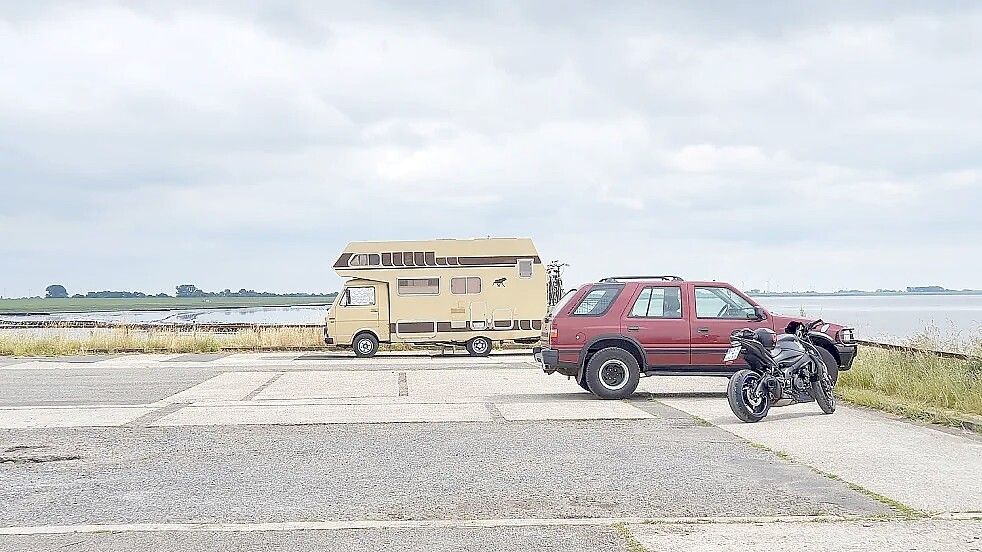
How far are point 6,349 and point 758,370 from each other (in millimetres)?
24233

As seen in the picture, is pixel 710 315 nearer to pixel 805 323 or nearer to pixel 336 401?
pixel 805 323

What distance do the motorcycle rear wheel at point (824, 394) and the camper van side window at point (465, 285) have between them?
16.4m

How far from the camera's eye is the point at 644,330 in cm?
1609

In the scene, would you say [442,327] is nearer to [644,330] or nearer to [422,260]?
[422,260]

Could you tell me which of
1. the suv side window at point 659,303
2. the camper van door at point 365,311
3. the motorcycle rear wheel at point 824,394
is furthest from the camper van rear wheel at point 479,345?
the motorcycle rear wheel at point 824,394

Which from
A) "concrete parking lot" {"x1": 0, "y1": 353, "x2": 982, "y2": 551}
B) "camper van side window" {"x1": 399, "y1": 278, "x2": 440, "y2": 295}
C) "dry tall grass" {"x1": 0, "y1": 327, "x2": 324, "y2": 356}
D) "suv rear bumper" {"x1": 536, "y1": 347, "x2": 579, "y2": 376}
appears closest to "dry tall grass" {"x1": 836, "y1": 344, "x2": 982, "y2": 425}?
"concrete parking lot" {"x1": 0, "y1": 353, "x2": 982, "y2": 551}

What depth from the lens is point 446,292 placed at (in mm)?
29312

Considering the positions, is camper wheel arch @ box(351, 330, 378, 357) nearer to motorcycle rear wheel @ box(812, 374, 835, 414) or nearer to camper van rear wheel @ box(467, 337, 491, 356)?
camper van rear wheel @ box(467, 337, 491, 356)

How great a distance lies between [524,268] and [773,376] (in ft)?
54.8

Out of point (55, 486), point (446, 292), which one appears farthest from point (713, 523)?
point (446, 292)

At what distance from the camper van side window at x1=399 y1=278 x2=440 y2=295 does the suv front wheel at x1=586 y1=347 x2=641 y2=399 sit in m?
13.6

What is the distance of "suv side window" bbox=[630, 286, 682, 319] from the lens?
16.2m

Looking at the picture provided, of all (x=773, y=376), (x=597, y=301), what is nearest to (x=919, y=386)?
(x=773, y=376)

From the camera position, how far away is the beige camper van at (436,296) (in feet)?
96.0
